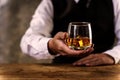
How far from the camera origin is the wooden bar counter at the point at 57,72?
1.10 metres

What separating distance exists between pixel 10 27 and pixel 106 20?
1.32 m

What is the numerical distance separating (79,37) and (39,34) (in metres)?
0.57

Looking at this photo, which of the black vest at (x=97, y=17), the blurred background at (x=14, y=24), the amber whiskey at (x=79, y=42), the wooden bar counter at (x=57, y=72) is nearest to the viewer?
the wooden bar counter at (x=57, y=72)

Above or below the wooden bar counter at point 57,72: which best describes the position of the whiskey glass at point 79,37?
above

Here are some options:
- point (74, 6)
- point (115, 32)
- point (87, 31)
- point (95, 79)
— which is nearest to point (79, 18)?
point (74, 6)

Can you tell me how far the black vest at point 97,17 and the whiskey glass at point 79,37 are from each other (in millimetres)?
515

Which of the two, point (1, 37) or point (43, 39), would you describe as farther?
point (1, 37)

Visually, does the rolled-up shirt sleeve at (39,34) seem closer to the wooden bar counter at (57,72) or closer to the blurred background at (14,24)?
the wooden bar counter at (57,72)

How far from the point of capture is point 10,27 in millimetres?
2895

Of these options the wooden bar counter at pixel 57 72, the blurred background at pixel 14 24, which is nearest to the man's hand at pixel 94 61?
the wooden bar counter at pixel 57 72

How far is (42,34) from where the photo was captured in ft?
5.90

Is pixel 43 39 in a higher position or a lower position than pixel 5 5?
lower

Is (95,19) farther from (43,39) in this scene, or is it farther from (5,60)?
(5,60)

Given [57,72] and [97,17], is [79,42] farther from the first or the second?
[97,17]
